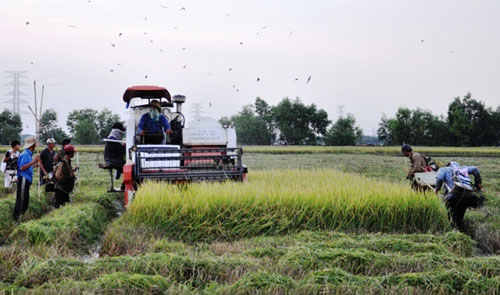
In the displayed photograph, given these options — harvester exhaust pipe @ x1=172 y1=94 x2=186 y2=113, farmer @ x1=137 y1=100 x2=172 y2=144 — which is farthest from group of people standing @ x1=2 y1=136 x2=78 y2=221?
harvester exhaust pipe @ x1=172 y1=94 x2=186 y2=113

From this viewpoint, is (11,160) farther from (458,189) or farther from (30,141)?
(458,189)

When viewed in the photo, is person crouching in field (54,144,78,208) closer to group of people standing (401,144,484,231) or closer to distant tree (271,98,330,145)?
group of people standing (401,144,484,231)

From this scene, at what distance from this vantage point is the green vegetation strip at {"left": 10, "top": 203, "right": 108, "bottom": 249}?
6.27 m

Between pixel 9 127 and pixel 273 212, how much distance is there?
6007cm

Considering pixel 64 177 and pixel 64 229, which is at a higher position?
pixel 64 177

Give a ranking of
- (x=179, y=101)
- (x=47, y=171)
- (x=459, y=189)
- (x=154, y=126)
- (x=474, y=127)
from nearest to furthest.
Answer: (x=459, y=189) < (x=47, y=171) < (x=154, y=126) < (x=179, y=101) < (x=474, y=127)

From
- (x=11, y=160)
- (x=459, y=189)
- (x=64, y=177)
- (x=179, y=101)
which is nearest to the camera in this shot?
(x=459, y=189)

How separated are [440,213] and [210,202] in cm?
346

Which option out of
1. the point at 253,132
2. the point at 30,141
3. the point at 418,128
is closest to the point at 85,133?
the point at 253,132

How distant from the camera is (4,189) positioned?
A: 12086 mm

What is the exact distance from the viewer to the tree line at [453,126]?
56.0m

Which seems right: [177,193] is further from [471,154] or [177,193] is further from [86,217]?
[471,154]

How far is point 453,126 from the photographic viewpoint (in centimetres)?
5666


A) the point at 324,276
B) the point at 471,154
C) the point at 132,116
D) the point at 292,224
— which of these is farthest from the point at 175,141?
the point at 471,154
